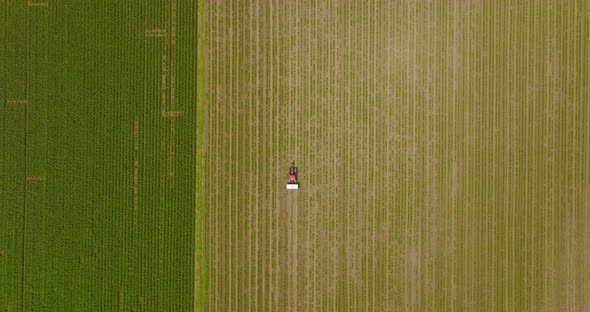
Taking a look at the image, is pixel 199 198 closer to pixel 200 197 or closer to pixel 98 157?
pixel 200 197

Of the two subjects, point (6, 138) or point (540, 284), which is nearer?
point (540, 284)

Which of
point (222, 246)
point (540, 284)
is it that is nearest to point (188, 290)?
point (222, 246)

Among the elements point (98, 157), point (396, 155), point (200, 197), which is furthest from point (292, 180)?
point (98, 157)

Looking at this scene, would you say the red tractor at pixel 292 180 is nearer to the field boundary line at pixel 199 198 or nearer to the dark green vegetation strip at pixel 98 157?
the field boundary line at pixel 199 198

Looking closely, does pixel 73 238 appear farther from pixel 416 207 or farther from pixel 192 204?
pixel 416 207

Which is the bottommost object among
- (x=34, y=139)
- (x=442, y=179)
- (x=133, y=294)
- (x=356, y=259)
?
(x=133, y=294)

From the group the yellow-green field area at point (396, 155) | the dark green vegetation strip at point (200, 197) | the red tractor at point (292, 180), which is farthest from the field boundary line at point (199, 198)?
the red tractor at point (292, 180)

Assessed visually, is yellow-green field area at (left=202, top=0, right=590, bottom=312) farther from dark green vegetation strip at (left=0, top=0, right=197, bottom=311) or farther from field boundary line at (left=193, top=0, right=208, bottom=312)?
dark green vegetation strip at (left=0, top=0, right=197, bottom=311)
